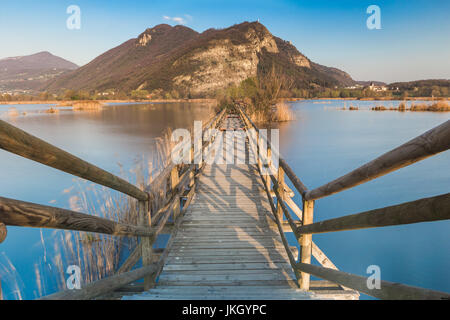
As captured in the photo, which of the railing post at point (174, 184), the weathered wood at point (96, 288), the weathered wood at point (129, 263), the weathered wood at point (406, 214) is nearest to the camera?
the weathered wood at point (406, 214)

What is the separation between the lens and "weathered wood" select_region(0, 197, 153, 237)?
0.79 metres

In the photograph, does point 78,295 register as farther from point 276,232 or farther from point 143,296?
point 276,232

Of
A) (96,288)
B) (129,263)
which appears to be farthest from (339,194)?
(96,288)

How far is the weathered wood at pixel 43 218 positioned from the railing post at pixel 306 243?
149 centimetres

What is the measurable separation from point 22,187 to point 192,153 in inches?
338

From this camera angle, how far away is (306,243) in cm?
209

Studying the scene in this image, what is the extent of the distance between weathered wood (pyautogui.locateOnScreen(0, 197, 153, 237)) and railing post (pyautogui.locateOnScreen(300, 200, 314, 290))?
4.90 ft

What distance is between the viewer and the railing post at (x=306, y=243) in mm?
2031

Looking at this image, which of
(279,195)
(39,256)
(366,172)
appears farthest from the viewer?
(39,256)

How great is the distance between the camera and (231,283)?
7.61 ft

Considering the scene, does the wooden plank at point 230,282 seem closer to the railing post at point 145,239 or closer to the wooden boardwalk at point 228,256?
the wooden boardwalk at point 228,256

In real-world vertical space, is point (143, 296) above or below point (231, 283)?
above

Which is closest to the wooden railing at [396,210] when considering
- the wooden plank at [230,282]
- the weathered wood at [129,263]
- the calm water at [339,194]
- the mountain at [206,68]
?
the wooden plank at [230,282]
